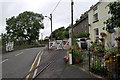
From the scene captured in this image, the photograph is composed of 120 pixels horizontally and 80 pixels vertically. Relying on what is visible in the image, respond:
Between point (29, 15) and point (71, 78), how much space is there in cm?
5300

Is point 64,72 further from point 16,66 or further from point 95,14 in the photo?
point 95,14

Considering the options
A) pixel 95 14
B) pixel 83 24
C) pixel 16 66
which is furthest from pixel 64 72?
pixel 83 24

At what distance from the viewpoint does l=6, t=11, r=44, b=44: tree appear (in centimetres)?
5519

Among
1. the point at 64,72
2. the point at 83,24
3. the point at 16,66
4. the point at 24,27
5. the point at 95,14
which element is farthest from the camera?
the point at 24,27

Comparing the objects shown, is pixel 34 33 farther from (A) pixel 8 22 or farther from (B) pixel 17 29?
(A) pixel 8 22

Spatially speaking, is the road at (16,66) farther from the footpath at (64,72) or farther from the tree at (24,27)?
the tree at (24,27)

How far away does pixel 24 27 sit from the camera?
182ft

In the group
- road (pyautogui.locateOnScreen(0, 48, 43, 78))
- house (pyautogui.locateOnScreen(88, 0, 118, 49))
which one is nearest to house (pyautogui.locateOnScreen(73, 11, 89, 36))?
house (pyautogui.locateOnScreen(88, 0, 118, 49))

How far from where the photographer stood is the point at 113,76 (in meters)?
6.13

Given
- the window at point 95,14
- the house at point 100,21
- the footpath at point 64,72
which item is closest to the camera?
the footpath at point 64,72

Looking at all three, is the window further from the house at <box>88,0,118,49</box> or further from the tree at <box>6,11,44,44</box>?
the tree at <box>6,11,44,44</box>

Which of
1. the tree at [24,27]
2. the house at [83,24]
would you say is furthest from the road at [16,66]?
the tree at [24,27]

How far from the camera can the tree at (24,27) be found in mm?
55188

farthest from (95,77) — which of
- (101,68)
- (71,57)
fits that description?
(71,57)
